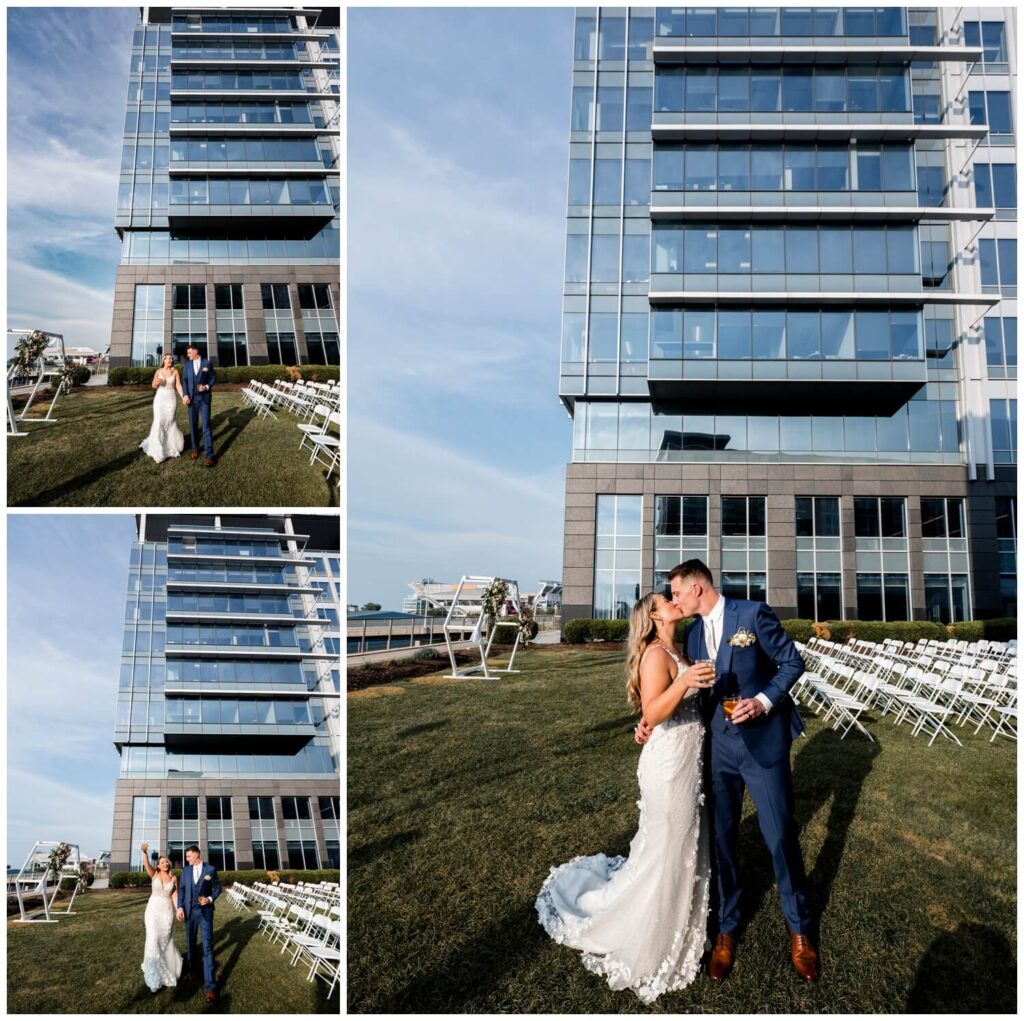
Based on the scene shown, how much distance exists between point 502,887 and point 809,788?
3.38 metres

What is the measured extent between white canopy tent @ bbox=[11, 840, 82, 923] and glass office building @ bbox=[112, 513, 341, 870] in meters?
0.43

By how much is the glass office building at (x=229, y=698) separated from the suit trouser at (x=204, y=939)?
561 mm

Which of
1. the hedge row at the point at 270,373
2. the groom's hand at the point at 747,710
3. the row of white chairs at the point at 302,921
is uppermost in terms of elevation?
the hedge row at the point at 270,373

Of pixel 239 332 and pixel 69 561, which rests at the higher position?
pixel 239 332

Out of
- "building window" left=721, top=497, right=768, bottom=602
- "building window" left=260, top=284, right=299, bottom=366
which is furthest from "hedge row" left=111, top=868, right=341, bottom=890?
"building window" left=721, top=497, right=768, bottom=602

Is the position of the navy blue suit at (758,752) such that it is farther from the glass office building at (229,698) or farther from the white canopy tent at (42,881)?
the white canopy tent at (42,881)

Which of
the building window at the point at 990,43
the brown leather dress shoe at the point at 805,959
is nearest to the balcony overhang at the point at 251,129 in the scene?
the brown leather dress shoe at the point at 805,959

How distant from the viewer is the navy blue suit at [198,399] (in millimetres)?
5477

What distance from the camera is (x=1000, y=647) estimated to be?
59.1 feet

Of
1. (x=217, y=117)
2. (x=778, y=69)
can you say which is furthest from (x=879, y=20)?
(x=217, y=117)

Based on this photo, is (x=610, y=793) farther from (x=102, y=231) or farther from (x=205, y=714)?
(x=102, y=231)

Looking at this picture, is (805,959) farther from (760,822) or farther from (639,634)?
(639,634)

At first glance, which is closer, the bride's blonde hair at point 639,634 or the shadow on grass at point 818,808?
the bride's blonde hair at point 639,634

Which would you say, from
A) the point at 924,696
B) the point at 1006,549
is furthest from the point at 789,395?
the point at 924,696
